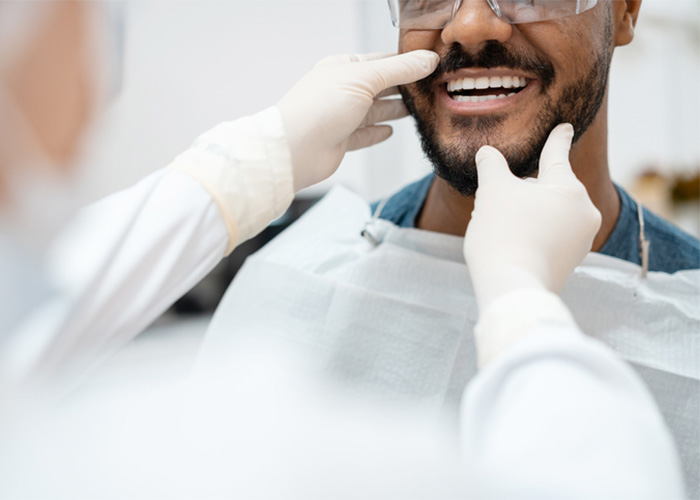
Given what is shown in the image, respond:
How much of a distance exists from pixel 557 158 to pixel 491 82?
246 mm

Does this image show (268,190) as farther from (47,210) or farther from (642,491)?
(642,491)

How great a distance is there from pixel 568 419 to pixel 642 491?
66mm

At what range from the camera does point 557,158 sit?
2.86ft

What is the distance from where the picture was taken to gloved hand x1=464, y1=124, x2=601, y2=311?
2.16ft

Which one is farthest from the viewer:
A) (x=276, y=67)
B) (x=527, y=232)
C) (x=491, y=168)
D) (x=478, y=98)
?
(x=276, y=67)

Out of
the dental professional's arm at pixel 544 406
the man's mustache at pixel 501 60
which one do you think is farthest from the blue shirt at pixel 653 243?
the dental professional's arm at pixel 544 406

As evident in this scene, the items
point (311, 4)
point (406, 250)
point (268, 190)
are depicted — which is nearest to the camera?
point (268, 190)

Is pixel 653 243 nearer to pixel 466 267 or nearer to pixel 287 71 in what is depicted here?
pixel 466 267

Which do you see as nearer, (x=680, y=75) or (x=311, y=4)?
(x=311, y=4)

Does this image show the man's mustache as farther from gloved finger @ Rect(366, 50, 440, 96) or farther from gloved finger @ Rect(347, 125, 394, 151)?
gloved finger @ Rect(347, 125, 394, 151)

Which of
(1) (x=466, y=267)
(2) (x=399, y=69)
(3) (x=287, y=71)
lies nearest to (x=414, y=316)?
(1) (x=466, y=267)

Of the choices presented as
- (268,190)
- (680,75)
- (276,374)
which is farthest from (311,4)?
(276,374)

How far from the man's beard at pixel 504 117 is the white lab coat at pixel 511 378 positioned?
0.51 meters

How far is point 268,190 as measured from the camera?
849 mm
